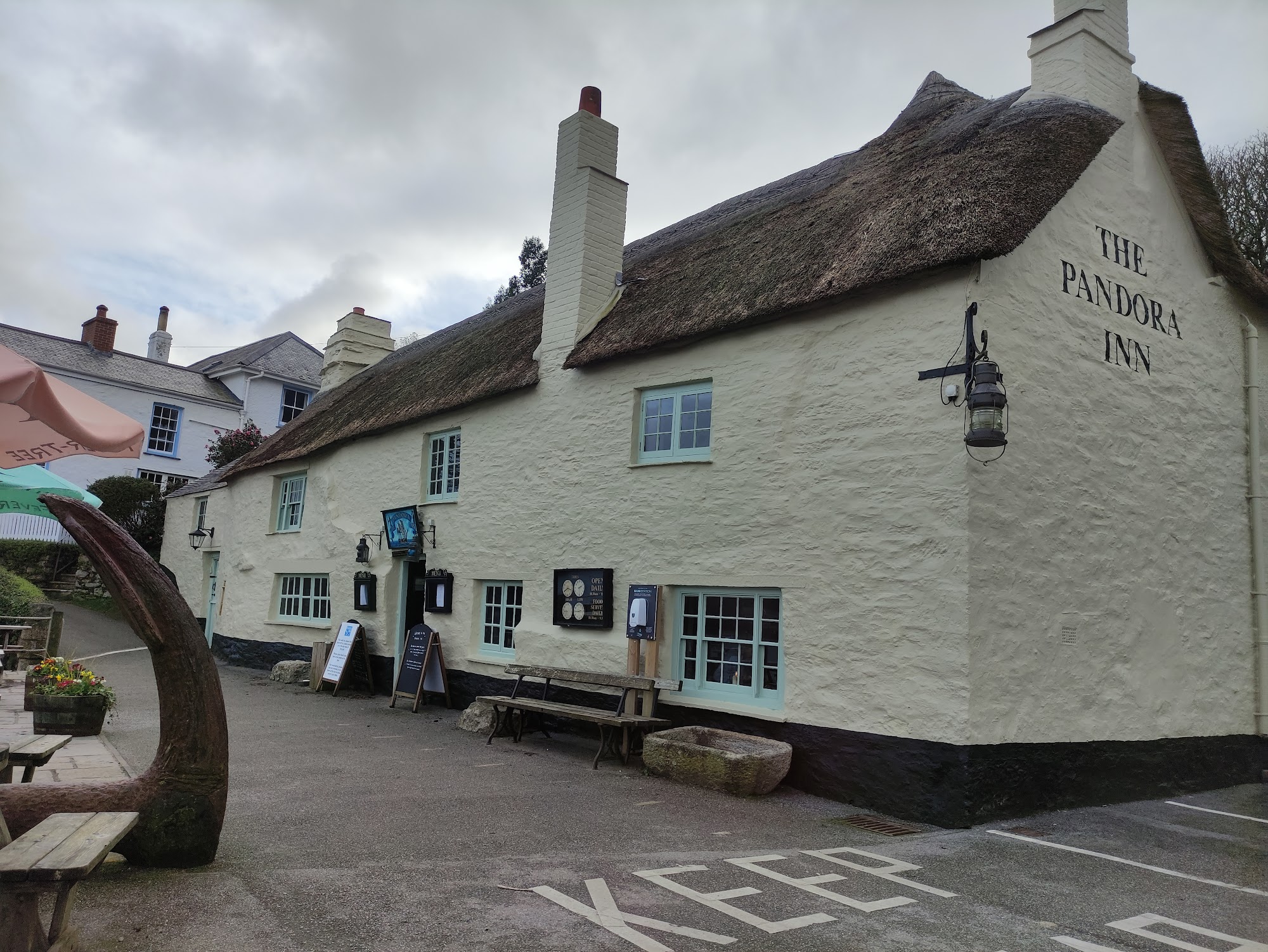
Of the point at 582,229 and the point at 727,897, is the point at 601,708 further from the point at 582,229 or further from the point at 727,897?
the point at 582,229

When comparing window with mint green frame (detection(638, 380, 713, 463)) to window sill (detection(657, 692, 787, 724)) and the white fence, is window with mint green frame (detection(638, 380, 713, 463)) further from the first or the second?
the white fence

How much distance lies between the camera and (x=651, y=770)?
8281 mm

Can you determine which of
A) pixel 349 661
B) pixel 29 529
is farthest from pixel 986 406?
pixel 29 529

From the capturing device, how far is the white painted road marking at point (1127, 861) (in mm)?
5500

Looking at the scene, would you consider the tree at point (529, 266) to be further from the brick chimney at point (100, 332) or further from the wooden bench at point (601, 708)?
the wooden bench at point (601, 708)

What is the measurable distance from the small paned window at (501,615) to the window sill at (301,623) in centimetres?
406

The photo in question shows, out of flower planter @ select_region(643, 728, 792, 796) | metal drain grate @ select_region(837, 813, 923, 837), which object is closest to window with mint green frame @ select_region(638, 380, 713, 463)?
flower planter @ select_region(643, 728, 792, 796)

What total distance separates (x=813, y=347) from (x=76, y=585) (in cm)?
2113

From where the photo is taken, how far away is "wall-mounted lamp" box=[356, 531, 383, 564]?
1391 cm

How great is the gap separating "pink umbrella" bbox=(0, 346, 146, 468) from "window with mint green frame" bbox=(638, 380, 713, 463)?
5280 mm

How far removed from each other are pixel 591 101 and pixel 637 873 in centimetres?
1019

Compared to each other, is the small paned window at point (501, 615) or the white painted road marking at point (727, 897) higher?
the small paned window at point (501, 615)

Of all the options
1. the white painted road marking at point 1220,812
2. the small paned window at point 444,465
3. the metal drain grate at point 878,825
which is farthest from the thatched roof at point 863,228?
the white painted road marking at point 1220,812

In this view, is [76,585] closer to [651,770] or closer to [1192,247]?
[651,770]
